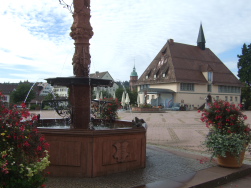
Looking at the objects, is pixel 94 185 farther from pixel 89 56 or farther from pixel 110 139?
pixel 89 56

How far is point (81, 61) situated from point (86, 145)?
8.17ft

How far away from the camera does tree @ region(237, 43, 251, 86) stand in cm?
6381

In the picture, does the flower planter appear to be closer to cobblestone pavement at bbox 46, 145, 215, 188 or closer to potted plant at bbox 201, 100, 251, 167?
potted plant at bbox 201, 100, 251, 167

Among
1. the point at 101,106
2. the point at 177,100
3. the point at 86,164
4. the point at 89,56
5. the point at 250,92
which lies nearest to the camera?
the point at 86,164

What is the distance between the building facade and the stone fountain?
44523 millimetres

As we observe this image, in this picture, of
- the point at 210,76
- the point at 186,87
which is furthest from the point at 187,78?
the point at 210,76

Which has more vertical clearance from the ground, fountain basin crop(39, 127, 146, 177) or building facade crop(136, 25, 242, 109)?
building facade crop(136, 25, 242, 109)

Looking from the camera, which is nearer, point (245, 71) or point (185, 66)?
point (185, 66)

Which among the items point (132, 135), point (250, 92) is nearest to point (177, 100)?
point (250, 92)

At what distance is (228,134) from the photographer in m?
6.73

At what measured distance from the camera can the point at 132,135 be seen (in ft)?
20.0

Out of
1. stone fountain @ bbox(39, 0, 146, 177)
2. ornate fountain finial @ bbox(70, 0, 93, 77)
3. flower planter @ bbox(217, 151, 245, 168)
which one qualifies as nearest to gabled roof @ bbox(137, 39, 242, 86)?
flower planter @ bbox(217, 151, 245, 168)

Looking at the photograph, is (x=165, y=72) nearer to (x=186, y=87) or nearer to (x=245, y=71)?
(x=186, y=87)

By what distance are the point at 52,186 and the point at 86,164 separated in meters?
0.81
